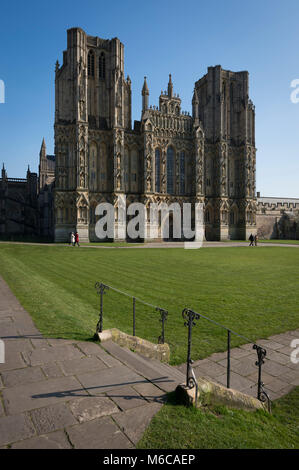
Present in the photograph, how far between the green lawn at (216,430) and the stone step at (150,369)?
288mm

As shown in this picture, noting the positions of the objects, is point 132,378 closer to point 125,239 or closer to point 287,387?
point 287,387

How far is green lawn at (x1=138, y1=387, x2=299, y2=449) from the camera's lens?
2525mm

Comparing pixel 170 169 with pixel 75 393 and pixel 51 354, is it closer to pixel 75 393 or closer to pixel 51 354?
pixel 51 354

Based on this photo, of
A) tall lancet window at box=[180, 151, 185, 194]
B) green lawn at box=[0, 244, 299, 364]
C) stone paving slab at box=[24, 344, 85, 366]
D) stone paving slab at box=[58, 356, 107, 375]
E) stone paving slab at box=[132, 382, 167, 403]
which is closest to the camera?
stone paving slab at box=[132, 382, 167, 403]

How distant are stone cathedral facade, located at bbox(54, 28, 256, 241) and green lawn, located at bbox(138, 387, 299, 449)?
35.2 metres

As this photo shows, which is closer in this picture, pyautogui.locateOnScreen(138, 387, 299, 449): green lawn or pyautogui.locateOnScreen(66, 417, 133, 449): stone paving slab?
pyautogui.locateOnScreen(66, 417, 133, 449): stone paving slab

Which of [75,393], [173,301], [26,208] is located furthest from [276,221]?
[75,393]

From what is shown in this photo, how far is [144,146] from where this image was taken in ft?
135

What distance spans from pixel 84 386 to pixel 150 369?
3.33 ft

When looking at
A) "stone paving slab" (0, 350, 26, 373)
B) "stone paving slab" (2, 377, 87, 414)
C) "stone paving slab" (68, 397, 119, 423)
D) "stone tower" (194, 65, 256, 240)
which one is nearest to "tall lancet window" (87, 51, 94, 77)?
"stone tower" (194, 65, 256, 240)

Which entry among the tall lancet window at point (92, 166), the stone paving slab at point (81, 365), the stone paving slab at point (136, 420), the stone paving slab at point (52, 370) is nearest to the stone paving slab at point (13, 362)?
the stone paving slab at point (52, 370)

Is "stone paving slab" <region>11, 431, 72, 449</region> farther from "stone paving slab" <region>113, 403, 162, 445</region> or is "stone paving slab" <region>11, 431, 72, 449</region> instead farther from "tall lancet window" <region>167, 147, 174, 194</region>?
"tall lancet window" <region>167, 147, 174, 194</region>

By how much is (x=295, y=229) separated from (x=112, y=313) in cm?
6035

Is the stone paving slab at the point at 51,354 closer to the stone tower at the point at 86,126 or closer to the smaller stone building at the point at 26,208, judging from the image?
the stone tower at the point at 86,126
